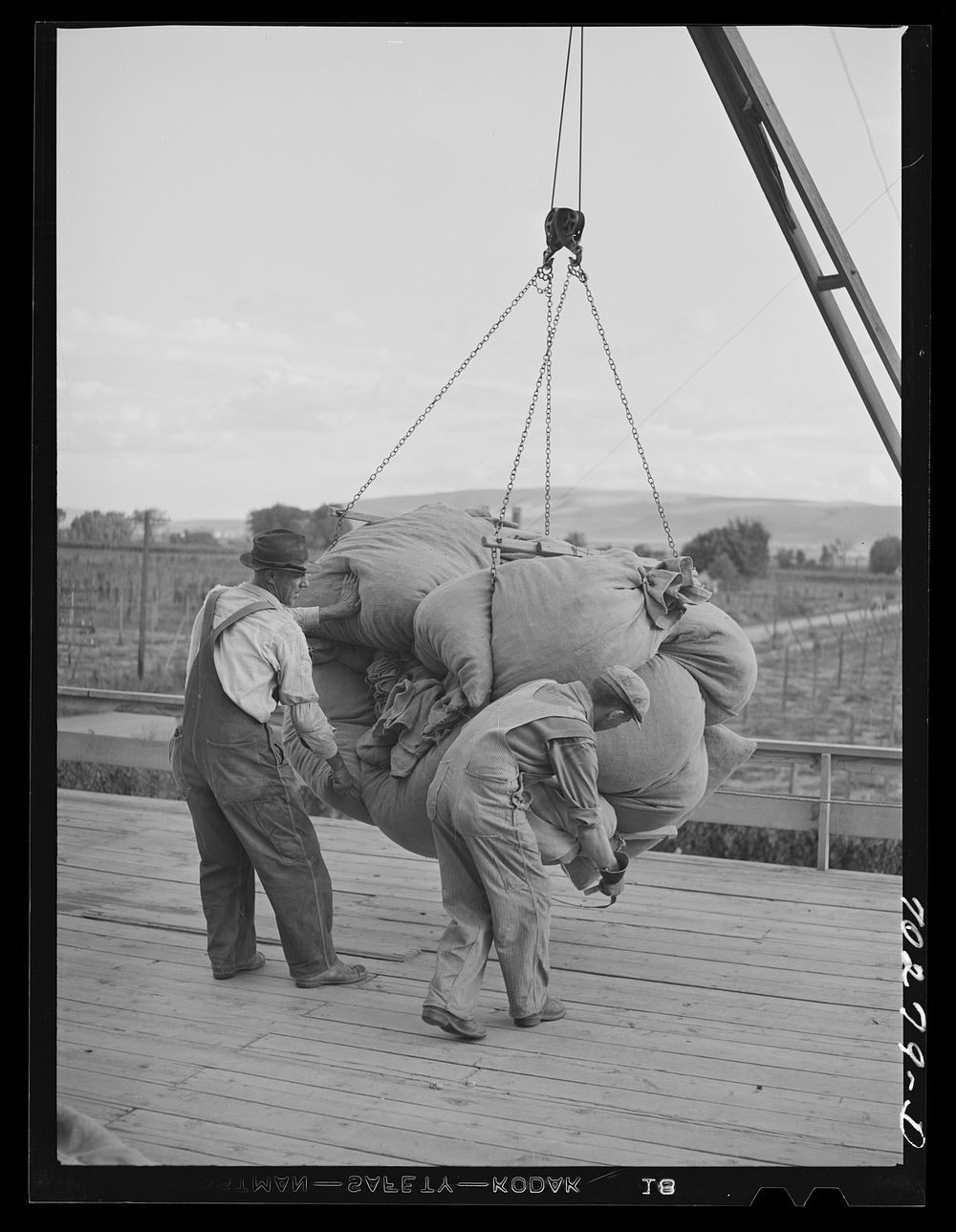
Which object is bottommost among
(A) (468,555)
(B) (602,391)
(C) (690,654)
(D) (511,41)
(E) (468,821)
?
(E) (468,821)

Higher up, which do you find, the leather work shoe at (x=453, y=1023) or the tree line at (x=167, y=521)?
the tree line at (x=167, y=521)

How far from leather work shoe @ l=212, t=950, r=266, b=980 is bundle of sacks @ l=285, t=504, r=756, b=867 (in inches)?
19.8

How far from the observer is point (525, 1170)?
271 centimetres

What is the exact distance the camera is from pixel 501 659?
3.38m

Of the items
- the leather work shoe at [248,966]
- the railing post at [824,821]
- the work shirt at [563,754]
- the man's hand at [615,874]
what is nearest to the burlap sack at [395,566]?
the work shirt at [563,754]

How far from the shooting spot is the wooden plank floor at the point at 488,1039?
110 inches

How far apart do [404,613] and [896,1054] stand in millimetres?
1733

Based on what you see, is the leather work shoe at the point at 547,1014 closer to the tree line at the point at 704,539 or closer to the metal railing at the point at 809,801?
the metal railing at the point at 809,801

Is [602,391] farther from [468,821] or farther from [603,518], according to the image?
[468,821]

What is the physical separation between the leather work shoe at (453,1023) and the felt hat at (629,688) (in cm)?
89

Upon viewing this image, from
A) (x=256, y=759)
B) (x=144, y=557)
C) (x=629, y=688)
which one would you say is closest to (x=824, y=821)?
(x=629, y=688)

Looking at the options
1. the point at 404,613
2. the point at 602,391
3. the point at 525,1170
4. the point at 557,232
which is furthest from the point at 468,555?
the point at 602,391

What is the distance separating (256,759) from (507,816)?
29.3 inches

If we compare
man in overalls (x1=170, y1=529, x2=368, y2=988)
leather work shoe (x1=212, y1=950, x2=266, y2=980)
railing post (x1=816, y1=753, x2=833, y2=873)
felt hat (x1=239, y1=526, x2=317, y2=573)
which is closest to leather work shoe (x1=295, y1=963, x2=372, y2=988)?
man in overalls (x1=170, y1=529, x2=368, y2=988)
